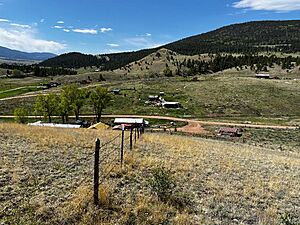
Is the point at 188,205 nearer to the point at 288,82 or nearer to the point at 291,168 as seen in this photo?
the point at 291,168

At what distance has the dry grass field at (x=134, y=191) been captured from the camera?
8.93m

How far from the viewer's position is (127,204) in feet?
32.3

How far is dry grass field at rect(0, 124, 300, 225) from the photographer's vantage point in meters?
8.93

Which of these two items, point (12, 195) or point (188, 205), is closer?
point (12, 195)

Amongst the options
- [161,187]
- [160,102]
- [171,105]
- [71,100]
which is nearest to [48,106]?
[71,100]

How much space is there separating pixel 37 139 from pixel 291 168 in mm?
15243

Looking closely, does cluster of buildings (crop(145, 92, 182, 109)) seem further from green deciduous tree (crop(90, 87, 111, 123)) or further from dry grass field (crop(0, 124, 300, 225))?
dry grass field (crop(0, 124, 300, 225))

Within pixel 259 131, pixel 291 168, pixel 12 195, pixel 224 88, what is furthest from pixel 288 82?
pixel 12 195

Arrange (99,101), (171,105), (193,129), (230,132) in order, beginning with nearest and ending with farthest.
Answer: (230,132), (193,129), (99,101), (171,105)

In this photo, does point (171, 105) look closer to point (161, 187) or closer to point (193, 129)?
point (193, 129)

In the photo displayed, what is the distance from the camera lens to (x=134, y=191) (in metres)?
11.0

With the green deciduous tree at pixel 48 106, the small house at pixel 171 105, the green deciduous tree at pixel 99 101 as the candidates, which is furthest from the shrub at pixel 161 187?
the small house at pixel 171 105

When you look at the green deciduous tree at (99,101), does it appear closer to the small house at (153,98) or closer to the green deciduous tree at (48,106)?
the green deciduous tree at (48,106)

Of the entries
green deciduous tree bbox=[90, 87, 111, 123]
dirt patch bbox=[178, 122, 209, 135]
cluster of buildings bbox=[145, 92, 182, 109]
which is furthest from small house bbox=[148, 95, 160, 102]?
dirt patch bbox=[178, 122, 209, 135]
